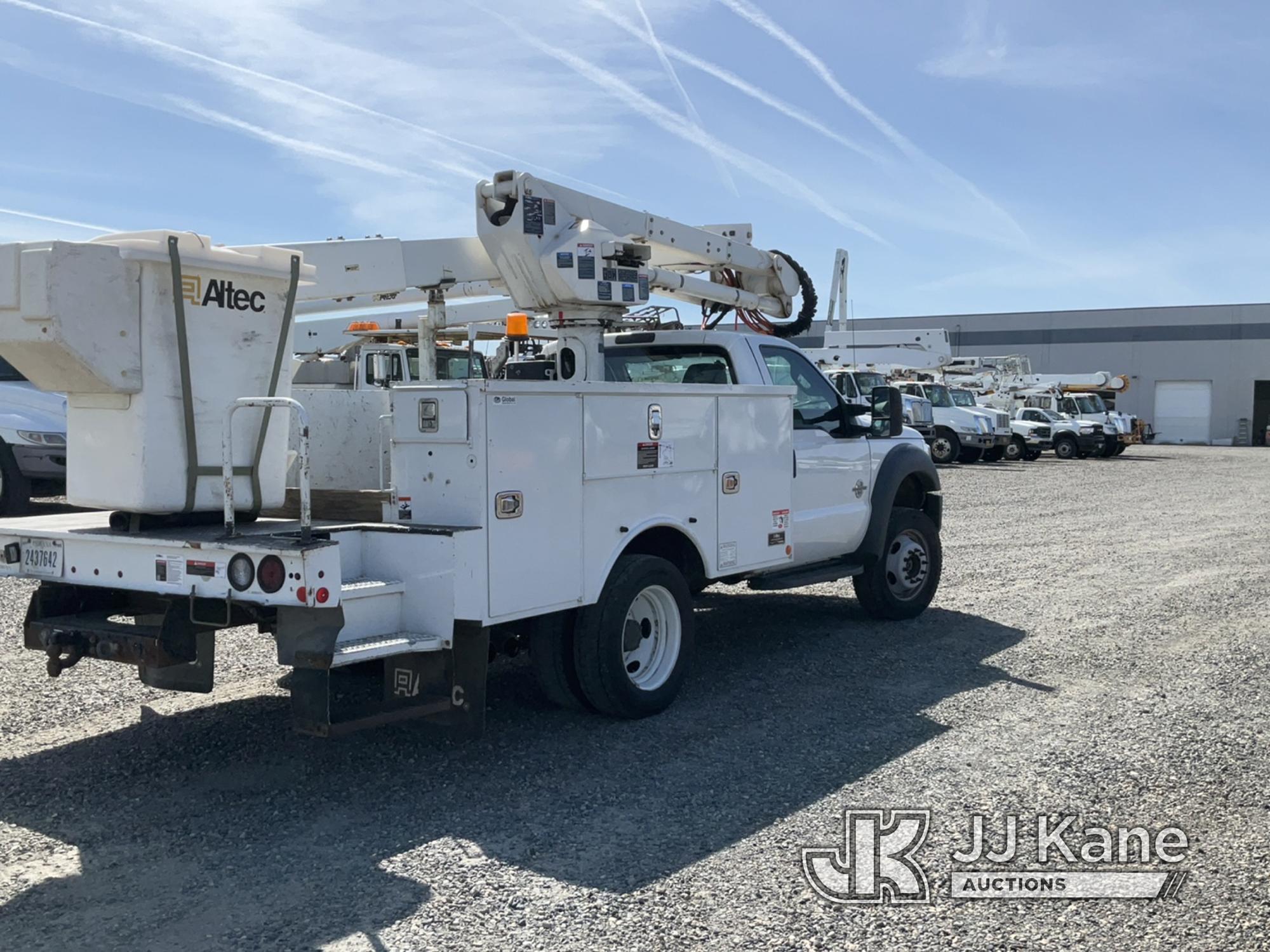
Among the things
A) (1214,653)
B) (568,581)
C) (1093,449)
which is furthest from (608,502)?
(1093,449)

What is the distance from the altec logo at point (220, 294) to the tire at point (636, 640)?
86.3 inches

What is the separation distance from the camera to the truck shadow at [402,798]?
410 centimetres

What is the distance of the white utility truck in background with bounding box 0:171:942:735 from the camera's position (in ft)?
15.7

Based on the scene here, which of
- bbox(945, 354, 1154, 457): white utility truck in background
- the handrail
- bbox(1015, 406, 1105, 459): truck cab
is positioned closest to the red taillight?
the handrail

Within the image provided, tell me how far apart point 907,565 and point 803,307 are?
7.59 feet

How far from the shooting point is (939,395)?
3250 cm

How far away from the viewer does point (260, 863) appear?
4426mm

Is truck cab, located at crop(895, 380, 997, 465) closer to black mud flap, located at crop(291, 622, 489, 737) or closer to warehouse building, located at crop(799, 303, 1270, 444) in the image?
warehouse building, located at crop(799, 303, 1270, 444)

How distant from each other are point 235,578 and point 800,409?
4.50 metres

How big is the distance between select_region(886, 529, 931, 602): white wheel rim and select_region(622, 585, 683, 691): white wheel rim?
9.59 ft

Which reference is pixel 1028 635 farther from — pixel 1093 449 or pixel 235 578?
pixel 1093 449

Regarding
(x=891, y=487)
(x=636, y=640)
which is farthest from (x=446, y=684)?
(x=891, y=487)

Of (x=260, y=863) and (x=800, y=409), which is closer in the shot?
(x=260, y=863)

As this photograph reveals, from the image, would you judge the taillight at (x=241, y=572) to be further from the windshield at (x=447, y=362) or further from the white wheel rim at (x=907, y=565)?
the windshield at (x=447, y=362)
